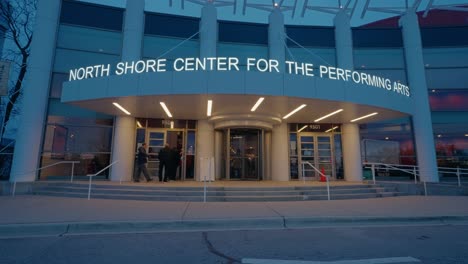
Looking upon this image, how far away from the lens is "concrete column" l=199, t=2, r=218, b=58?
15930 mm

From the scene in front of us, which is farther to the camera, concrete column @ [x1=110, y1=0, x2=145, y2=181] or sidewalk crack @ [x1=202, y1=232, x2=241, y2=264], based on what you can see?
concrete column @ [x1=110, y1=0, x2=145, y2=181]

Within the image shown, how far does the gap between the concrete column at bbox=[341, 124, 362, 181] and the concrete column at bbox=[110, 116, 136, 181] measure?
1313 cm

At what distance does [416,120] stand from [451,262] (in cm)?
1502

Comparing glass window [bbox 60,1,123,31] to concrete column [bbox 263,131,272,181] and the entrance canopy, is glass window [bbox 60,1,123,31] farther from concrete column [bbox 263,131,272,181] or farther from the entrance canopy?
concrete column [bbox 263,131,272,181]

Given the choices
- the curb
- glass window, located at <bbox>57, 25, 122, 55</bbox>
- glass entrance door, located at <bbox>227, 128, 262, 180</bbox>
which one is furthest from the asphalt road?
glass window, located at <bbox>57, 25, 122, 55</bbox>

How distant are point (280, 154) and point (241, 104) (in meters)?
5.36

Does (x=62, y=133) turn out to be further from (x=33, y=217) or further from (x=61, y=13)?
(x=33, y=217)

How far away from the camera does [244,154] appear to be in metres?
15.2

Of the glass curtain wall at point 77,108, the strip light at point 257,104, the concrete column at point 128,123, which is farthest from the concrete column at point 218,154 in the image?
the glass curtain wall at point 77,108

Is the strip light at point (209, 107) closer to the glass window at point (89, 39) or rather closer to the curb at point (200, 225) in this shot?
the curb at point (200, 225)

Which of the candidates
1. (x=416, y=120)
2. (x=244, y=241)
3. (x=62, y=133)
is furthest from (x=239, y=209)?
(x=416, y=120)

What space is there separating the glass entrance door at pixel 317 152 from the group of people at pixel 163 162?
8059mm

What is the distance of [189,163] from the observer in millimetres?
15281

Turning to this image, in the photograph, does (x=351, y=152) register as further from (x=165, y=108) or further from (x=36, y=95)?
(x=36, y=95)
